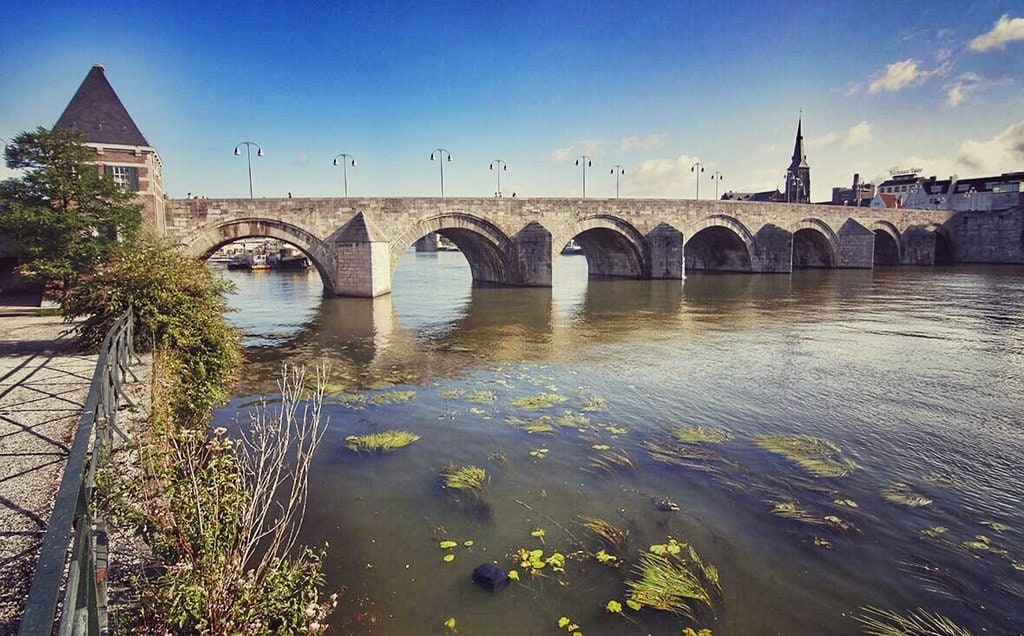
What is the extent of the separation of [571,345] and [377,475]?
928 cm

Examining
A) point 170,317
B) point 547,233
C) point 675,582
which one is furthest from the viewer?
point 547,233

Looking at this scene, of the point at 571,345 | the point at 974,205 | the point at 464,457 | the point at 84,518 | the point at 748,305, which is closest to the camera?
the point at 84,518

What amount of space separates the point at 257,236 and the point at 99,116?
1098 cm

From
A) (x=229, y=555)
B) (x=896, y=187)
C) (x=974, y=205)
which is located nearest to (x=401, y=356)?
(x=229, y=555)

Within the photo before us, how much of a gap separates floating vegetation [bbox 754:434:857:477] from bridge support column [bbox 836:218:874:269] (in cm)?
4697

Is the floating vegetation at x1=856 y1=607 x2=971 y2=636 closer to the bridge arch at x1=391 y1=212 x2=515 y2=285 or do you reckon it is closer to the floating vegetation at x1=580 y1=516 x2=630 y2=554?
the floating vegetation at x1=580 y1=516 x2=630 y2=554

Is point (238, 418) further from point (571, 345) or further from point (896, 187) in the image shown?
point (896, 187)

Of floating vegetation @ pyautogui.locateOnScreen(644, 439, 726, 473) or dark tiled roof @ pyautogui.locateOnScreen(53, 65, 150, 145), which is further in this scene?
dark tiled roof @ pyautogui.locateOnScreen(53, 65, 150, 145)

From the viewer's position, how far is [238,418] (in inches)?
363

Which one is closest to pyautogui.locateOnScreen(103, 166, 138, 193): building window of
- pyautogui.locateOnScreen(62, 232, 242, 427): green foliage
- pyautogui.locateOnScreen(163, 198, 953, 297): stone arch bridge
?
pyautogui.locateOnScreen(163, 198, 953, 297): stone arch bridge

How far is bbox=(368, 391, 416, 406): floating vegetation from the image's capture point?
1014 centimetres

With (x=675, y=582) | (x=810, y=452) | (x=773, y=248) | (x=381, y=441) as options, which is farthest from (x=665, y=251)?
(x=675, y=582)

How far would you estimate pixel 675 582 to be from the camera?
4758 mm

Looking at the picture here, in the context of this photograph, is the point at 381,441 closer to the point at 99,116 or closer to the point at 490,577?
the point at 490,577
